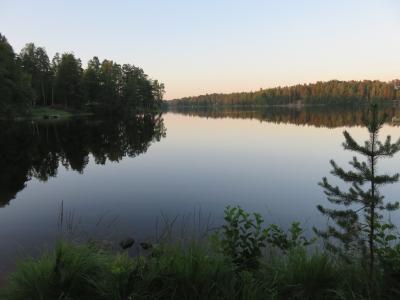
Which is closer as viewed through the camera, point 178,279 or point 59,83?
point 178,279

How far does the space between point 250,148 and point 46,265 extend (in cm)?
2689

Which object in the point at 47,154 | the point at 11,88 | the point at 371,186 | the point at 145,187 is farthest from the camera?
the point at 11,88

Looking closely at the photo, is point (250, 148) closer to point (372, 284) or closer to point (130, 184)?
point (130, 184)

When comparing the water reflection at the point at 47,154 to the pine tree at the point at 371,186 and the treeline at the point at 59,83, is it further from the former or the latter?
the treeline at the point at 59,83

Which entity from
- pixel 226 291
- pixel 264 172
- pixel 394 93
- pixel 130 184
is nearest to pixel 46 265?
pixel 226 291

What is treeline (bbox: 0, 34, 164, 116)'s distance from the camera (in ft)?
182

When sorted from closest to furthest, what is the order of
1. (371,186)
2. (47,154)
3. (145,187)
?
(371,186) → (145,187) → (47,154)

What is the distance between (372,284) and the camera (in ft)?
13.9

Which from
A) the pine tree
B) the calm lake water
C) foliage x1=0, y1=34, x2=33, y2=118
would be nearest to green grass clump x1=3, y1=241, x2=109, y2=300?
the calm lake water

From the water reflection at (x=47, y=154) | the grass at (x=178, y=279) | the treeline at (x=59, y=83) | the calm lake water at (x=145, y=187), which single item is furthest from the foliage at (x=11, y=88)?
the grass at (x=178, y=279)

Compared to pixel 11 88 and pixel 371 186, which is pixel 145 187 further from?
pixel 11 88

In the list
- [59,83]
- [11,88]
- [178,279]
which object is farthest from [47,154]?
[59,83]

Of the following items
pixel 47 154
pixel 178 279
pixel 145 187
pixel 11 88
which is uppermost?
pixel 11 88

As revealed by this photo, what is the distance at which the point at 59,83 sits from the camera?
78000 millimetres
